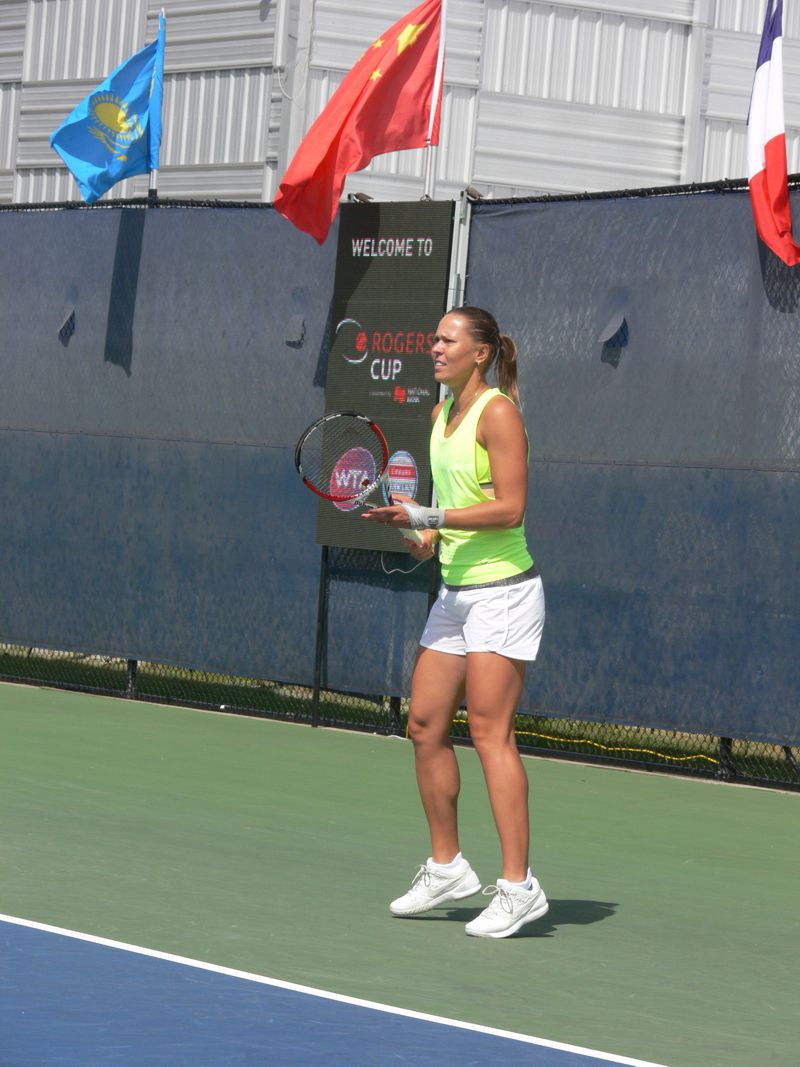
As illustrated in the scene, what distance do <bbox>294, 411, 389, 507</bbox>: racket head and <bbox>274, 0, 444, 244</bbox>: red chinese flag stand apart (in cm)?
100

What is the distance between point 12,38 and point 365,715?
11.5 metres

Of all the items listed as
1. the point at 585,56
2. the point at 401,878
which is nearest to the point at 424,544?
the point at 401,878

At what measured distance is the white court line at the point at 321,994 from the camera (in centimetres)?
390

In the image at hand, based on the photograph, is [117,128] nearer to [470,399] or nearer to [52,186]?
[470,399]

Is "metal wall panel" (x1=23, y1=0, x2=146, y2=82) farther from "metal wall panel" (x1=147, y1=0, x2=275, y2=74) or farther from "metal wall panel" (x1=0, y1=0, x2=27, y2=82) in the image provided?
"metal wall panel" (x1=147, y1=0, x2=275, y2=74)

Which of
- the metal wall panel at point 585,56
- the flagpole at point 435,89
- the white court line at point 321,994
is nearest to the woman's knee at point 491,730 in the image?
the white court line at point 321,994

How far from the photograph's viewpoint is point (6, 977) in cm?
424

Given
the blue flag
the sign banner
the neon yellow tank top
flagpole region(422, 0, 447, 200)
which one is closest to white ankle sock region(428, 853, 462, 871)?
the neon yellow tank top

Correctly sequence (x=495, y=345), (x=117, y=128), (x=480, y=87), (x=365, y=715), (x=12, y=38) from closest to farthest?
(x=495, y=345), (x=365, y=715), (x=117, y=128), (x=480, y=87), (x=12, y=38)

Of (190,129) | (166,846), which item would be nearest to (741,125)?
(190,129)

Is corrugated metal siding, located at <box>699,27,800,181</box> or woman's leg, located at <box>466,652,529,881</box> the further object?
corrugated metal siding, located at <box>699,27,800,181</box>

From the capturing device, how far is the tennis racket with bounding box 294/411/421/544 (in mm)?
6773

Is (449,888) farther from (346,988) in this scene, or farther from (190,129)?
(190,129)

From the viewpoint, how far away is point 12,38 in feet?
61.9
